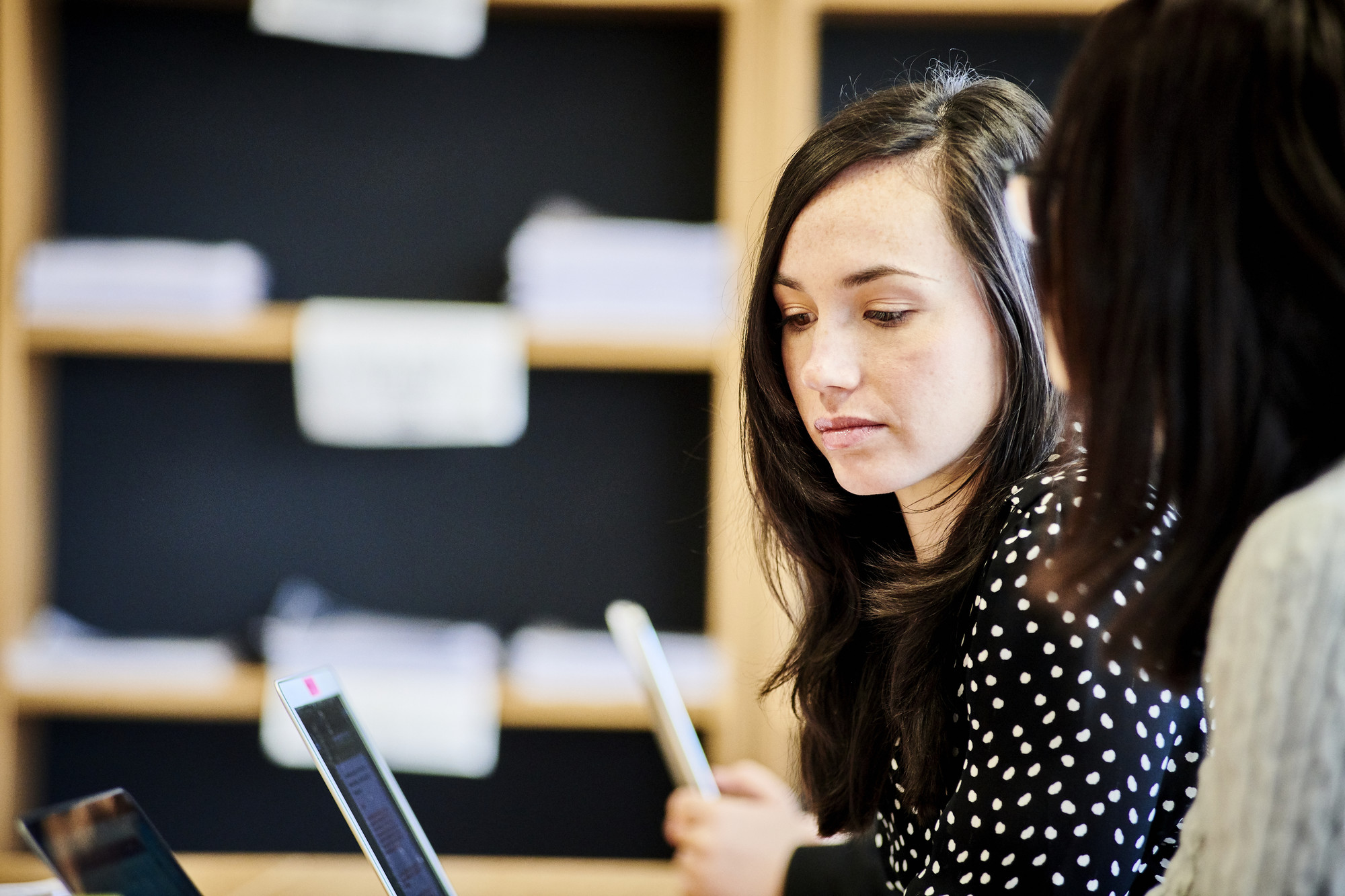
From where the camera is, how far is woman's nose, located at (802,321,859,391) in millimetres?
779

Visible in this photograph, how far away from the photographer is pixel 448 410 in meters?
1.58

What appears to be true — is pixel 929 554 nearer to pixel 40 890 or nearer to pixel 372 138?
pixel 40 890

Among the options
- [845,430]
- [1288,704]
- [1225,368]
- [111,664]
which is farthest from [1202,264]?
[111,664]

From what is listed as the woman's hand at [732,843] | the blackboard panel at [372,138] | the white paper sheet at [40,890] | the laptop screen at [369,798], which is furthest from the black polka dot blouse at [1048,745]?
the blackboard panel at [372,138]

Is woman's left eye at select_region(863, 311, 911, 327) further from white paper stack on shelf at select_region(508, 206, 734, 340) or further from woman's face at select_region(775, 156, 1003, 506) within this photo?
white paper stack on shelf at select_region(508, 206, 734, 340)

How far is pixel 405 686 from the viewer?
156 centimetres

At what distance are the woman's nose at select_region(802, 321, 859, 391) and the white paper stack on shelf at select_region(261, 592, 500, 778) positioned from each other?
0.94 meters

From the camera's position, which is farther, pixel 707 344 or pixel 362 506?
pixel 362 506

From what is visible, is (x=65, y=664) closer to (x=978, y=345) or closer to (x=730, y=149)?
(x=730, y=149)

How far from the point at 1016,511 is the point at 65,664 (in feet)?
4.63

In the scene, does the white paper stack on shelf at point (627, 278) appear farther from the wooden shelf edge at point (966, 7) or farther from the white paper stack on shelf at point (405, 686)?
the white paper stack on shelf at point (405, 686)

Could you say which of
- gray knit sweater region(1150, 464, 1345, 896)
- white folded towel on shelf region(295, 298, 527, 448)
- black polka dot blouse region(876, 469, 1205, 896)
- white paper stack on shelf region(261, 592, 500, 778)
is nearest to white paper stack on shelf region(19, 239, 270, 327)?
white folded towel on shelf region(295, 298, 527, 448)

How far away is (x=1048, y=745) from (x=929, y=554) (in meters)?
0.23

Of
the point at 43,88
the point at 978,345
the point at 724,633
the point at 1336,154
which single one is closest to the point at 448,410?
the point at 724,633
